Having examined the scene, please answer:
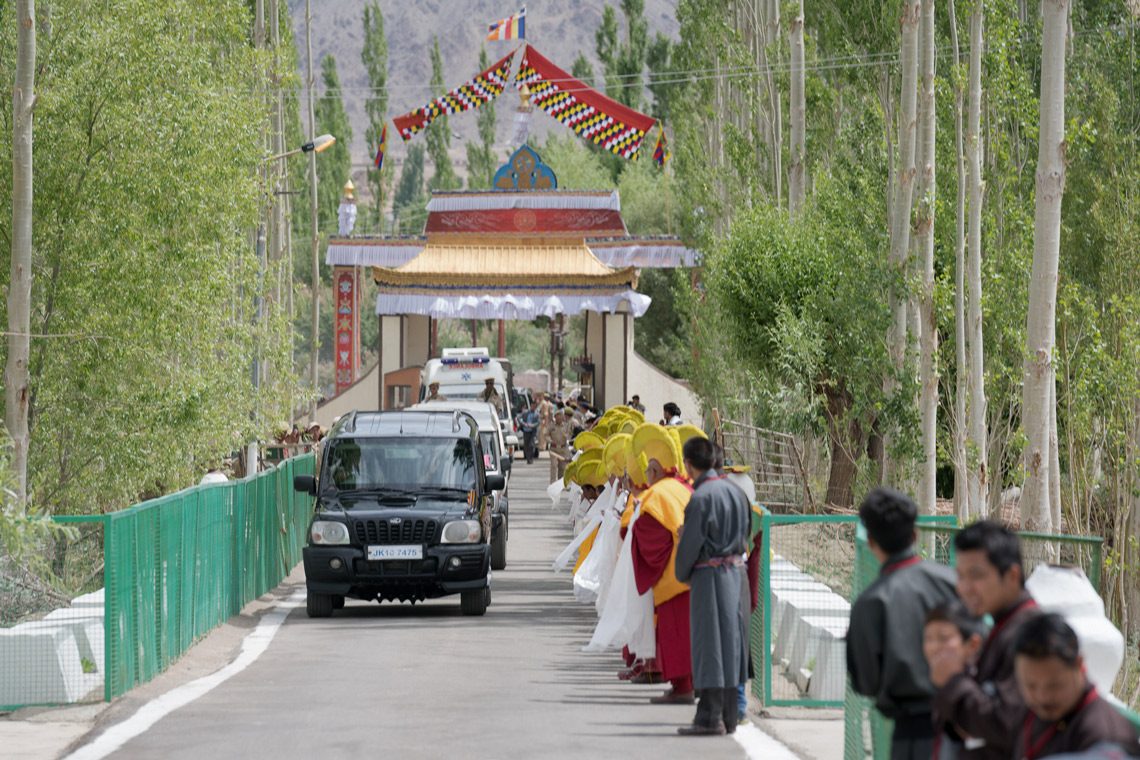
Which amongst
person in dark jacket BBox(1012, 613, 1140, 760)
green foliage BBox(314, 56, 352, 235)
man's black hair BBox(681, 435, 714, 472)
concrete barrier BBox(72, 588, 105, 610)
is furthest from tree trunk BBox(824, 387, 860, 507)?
green foliage BBox(314, 56, 352, 235)

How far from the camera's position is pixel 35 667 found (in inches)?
530

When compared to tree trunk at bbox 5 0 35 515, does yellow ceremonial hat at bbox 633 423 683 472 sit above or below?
below

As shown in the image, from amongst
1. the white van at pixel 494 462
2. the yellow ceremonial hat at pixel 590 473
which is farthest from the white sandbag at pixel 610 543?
the white van at pixel 494 462

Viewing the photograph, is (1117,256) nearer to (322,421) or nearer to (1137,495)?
(1137,495)

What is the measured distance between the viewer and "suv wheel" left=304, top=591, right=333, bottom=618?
19828mm

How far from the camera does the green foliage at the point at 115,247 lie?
79.0 ft

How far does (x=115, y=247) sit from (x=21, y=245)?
2174 mm

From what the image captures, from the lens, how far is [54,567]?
1427 centimetres

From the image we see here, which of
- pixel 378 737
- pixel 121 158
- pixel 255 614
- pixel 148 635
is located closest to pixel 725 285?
pixel 121 158

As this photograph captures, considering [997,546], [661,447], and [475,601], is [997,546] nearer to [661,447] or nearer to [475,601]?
[661,447]

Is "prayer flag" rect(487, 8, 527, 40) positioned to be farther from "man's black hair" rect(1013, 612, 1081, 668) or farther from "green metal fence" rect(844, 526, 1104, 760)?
"man's black hair" rect(1013, 612, 1081, 668)

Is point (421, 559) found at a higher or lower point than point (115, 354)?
lower

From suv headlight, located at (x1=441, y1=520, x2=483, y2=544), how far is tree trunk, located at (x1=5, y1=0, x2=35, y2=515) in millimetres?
5194

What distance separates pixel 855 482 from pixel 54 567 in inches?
758
